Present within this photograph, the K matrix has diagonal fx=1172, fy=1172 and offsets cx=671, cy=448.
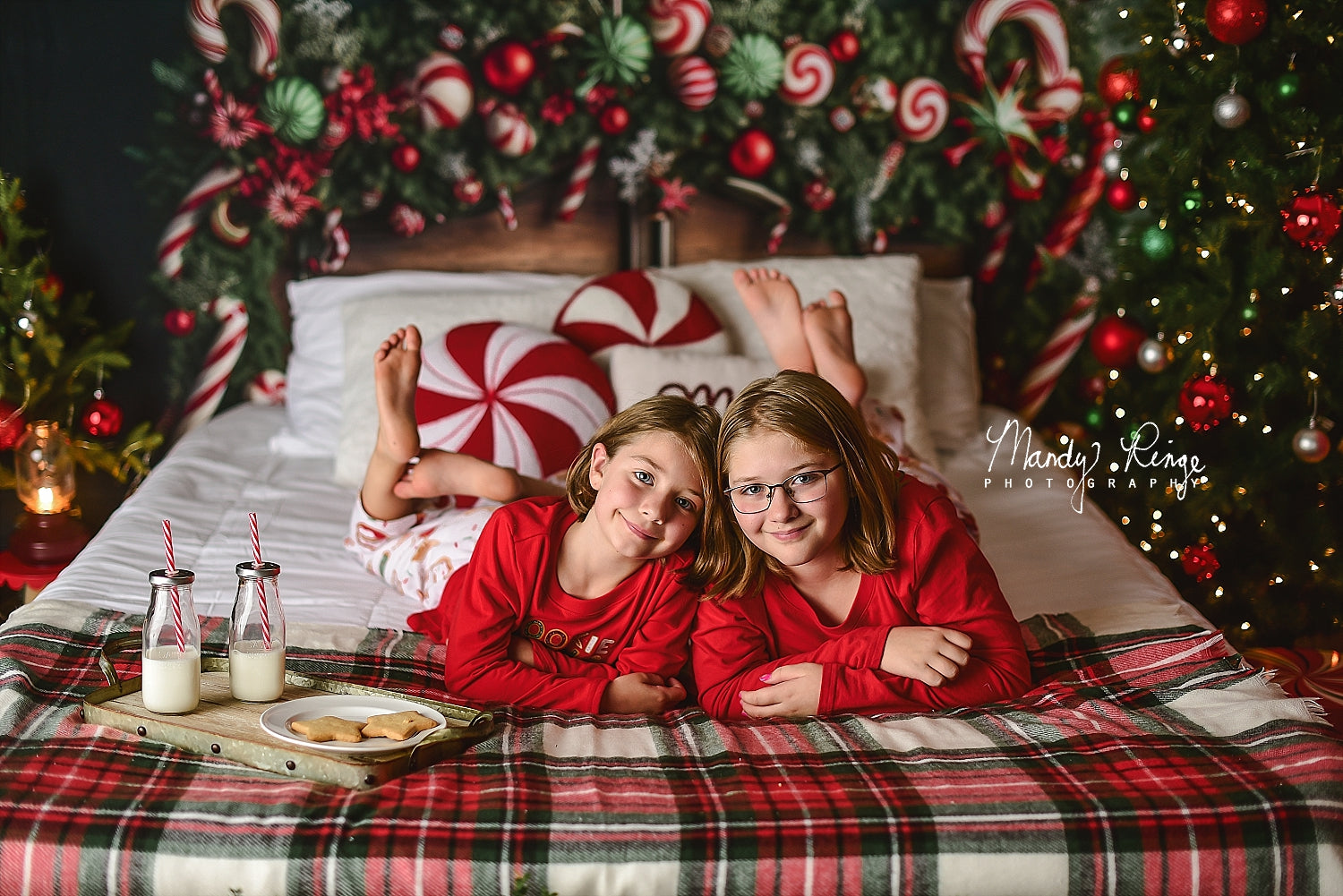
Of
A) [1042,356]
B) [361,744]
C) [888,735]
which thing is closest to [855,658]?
[888,735]

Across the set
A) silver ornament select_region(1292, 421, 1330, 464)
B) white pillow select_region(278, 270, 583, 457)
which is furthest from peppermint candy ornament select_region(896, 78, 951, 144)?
silver ornament select_region(1292, 421, 1330, 464)

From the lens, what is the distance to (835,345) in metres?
2.49

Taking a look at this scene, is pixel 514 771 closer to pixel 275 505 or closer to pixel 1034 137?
pixel 275 505

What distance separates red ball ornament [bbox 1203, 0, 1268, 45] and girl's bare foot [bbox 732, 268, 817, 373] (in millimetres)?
1046

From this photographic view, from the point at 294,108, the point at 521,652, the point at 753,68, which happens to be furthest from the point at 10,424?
the point at 753,68

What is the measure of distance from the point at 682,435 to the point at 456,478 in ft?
2.13

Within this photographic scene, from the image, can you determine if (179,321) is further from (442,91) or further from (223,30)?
(442,91)

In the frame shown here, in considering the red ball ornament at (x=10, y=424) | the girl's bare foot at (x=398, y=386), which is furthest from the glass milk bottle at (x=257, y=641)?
the red ball ornament at (x=10, y=424)

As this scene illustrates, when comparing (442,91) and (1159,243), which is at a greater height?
(442,91)

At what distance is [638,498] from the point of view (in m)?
1.67

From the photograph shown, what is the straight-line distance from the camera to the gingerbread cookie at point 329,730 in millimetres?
1438

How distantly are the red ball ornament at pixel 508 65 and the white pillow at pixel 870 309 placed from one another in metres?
0.67

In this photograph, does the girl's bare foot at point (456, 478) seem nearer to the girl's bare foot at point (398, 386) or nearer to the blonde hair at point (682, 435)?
the girl's bare foot at point (398, 386)

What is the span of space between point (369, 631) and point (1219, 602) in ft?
6.31
